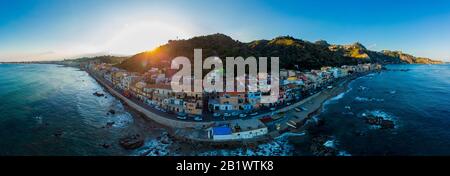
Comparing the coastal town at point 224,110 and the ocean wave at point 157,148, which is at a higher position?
the coastal town at point 224,110

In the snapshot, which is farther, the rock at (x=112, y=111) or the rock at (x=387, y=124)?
the rock at (x=112, y=111)

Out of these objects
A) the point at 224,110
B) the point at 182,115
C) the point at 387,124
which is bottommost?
the point at 387,124

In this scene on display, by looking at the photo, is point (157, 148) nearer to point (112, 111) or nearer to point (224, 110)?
point (224, 110)

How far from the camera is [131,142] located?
18.7m

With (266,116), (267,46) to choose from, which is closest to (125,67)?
(267,46)

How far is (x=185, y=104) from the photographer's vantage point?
24266 millimetres

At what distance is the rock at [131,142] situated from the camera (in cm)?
1819

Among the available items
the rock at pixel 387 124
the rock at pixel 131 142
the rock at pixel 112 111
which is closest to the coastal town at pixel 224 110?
the rock at pixel 112 111

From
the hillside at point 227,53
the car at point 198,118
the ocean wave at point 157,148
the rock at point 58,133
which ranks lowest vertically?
the ocean wave at point 157,148

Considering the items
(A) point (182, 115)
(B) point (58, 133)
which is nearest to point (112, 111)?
(B) point (58, 133)

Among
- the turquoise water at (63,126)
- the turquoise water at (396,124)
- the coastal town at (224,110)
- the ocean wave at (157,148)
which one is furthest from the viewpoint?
the coastal town at (224,110)

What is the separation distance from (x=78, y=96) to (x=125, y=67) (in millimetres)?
30450

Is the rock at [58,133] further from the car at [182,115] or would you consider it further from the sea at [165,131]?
the car at [182,115]

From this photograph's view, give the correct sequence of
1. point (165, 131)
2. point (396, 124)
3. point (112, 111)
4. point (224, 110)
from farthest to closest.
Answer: point (112, 111) < point (224, 110) < point (396, 124) < point (165, 131)
